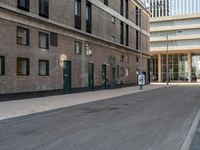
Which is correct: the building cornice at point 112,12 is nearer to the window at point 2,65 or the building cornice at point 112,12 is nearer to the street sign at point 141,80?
the street sign at point 141,80

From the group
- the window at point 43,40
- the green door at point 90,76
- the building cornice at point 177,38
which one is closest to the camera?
the window at point 43,40

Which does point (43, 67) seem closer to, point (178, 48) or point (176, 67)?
point (178, 48)

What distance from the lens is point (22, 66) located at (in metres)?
22.4

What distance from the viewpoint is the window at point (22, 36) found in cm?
2192

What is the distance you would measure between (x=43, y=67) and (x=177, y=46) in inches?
2328

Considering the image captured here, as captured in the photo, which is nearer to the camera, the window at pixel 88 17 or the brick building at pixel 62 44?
the brick building at pixel 62 44

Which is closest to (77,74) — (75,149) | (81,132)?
(81,132)

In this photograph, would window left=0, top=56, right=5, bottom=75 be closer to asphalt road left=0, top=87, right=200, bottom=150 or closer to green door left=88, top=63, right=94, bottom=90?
asphalt road left=0, top=87, right=200, bottom=150

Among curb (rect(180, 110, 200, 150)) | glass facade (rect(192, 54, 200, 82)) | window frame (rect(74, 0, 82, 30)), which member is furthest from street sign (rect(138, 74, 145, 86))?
glass facade (rect(192, 54, 200, 82))

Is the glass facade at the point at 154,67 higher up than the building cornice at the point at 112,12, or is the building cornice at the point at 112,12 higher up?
the building cornice at the point at 112,12

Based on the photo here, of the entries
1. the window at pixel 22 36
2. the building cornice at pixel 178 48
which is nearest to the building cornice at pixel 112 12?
the window at pixel 22 36

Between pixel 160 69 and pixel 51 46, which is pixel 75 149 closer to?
pixel 51 46

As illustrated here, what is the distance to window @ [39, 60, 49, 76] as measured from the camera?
2455 centimetres

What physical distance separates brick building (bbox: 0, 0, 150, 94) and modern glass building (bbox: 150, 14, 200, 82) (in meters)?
35.6
